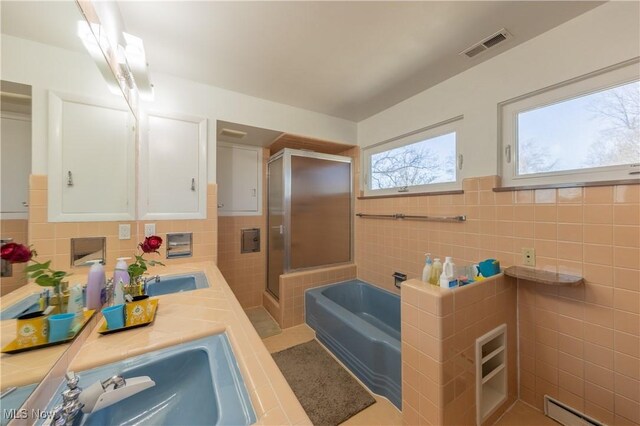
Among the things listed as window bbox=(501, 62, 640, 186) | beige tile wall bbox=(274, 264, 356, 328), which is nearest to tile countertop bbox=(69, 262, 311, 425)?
beige tile wall bbox=(274, 264, 356, 328)

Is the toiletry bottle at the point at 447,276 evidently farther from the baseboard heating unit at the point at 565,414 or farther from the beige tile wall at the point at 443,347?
the baseboard heating unit at the point at 565,414

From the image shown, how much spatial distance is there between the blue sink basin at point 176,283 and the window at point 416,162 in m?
1.94

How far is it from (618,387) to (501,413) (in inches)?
22.6

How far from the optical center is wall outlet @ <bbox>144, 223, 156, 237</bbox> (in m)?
1.73

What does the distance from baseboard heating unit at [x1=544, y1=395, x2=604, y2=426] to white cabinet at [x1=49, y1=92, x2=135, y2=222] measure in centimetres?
258

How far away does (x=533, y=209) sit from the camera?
143cm

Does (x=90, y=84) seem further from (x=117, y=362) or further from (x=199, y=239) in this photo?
(x=199, y=239)

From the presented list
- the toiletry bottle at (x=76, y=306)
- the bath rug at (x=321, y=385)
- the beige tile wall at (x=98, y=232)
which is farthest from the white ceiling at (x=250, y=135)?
the bath rug at (x=321, y=385)

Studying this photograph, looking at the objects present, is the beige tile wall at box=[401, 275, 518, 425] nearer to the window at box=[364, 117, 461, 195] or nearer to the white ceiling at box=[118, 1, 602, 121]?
the window at box=[364, 117, 461, 195]

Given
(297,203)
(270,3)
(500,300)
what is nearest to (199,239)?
(297,203)

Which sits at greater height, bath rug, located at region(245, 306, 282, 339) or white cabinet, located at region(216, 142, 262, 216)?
white cabinet, located at region(216, 142, 262, 216)

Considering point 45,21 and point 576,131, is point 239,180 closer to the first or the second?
point 45,21

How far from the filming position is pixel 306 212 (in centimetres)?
256

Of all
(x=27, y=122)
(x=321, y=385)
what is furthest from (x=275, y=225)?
(x=27, y=122)
